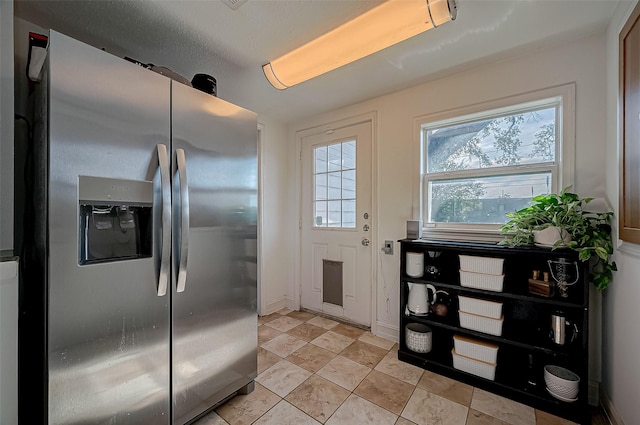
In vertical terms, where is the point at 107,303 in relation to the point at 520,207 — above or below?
below

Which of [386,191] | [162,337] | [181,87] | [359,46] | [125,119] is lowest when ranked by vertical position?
[162,337]

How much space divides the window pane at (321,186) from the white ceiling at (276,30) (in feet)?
3.71

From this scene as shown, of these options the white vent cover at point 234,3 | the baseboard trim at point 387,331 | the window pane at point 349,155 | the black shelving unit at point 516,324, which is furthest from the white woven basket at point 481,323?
the white vent cover at point 234,3

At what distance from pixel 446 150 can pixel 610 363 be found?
1717mm

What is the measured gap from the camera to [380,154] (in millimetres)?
2543

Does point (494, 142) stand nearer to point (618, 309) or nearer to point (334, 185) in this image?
point (618, 309)

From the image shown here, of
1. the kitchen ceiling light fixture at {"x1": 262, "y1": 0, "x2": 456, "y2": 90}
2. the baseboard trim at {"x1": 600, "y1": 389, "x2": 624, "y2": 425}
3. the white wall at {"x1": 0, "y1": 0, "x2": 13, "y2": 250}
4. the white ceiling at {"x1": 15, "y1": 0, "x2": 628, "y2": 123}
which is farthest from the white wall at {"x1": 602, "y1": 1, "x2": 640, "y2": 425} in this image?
the white wall at {"x1": 0, "y1": 0, "x2": 13, "y2": 250}

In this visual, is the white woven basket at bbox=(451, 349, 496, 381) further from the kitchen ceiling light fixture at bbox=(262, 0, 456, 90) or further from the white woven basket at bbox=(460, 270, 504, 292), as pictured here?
the kitchen ceiling light fixture at bbox=(262, 0, 456, 90)

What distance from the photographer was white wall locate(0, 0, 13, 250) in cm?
119

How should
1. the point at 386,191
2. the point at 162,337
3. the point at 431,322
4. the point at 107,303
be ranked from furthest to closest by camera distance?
the point at 386,191, the point at 431,322, the point at 162,337, the point at 107,303

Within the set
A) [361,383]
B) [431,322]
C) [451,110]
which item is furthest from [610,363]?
[451,110]

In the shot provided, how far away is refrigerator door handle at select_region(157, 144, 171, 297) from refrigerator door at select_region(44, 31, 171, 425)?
0.06 ft

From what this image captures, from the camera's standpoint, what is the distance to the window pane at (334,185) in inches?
115

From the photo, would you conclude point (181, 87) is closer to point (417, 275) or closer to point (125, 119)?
point (125, 119)
